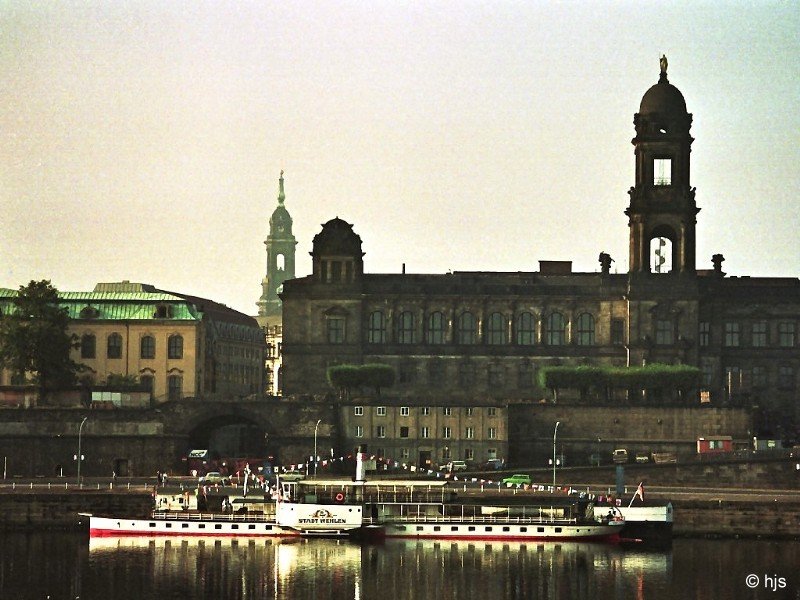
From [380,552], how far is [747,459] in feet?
130

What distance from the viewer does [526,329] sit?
191 meters

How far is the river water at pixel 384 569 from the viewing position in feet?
397

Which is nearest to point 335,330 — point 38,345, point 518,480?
point 38,345

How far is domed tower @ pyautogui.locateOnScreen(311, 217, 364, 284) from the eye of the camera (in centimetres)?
19000

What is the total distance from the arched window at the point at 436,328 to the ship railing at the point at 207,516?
51.5m

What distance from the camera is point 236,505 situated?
142875mm

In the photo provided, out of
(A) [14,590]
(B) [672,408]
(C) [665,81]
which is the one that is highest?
(C) [665,81]

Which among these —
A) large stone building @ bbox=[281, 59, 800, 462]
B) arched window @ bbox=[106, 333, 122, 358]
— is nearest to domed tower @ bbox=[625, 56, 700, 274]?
large stone building @ bbox=[281, 59, 800, 462]

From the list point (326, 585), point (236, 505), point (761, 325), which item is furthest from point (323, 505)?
point (761, 325)

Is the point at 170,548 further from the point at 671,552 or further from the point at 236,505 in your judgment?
the point at 671,552

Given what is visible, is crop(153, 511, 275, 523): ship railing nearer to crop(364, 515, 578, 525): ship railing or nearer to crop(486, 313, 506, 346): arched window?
crop(364, 515, 578, 525): ship railing

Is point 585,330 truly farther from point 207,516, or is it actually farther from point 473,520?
point 207,516

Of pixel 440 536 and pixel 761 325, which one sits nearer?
pixel 440 536

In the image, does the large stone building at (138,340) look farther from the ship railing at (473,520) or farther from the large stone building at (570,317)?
the ship railing at (473,520)
